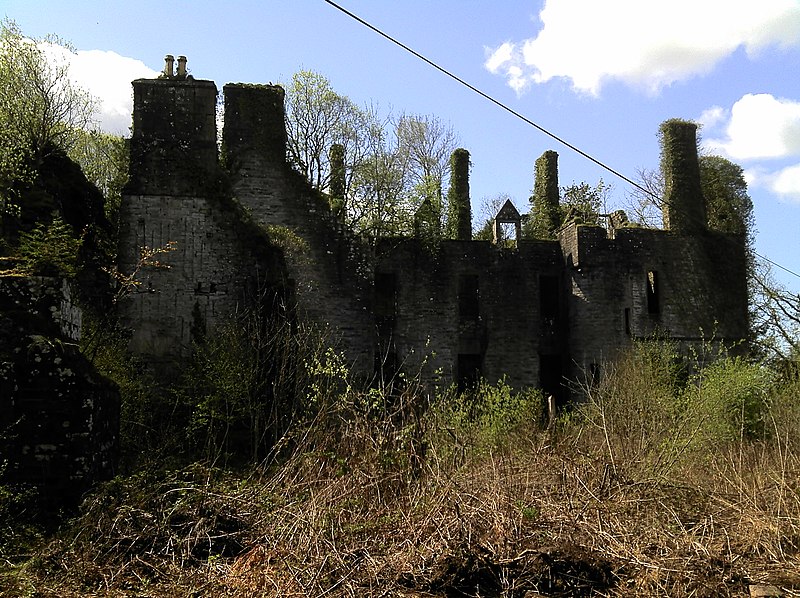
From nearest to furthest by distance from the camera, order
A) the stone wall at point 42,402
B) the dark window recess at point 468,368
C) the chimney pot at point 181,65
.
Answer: the stone wall at point 42,402 → the chimney pot at point 181,65 → the dark window recess at point 468,368

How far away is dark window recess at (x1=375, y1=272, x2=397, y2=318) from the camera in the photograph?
22531mm

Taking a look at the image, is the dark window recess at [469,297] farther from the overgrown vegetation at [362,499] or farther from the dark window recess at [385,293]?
the overgrown vegetation at [362,499]

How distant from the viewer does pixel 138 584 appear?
6.42 metres

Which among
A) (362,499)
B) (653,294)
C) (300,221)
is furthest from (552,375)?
(362,499)

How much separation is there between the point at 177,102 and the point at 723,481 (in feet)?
42.8

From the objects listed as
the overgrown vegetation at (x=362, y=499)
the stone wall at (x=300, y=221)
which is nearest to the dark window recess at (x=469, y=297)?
the stone wall at (x=300, y=221)

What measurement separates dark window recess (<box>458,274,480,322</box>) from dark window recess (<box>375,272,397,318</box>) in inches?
89.5

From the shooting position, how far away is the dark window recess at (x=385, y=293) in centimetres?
2253

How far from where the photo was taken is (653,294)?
24359 mm

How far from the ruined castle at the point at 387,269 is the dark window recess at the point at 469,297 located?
4 centimetres

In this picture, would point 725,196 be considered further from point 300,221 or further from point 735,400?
point 300,221

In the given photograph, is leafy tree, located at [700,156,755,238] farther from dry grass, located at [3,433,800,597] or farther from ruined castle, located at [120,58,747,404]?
dry grass, located at [3,433,800,597]

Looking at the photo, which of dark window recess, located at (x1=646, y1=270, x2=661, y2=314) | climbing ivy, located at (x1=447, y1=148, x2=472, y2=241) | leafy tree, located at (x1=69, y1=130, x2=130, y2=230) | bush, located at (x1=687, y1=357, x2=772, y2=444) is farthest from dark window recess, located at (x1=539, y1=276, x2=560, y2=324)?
leafy tree, located at (x1=69, y1=130, x2=130, y2=230)

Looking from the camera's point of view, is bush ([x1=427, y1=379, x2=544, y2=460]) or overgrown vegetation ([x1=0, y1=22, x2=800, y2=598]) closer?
overgrown vegetation ([x1=0, y1=22, x2=800, y2=598])
